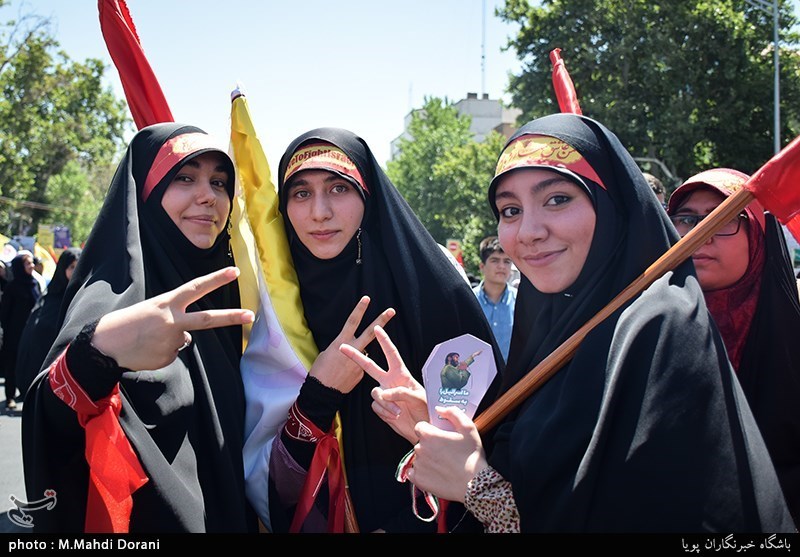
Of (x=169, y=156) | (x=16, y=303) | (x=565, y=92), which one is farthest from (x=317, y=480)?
(x=16, y=303)

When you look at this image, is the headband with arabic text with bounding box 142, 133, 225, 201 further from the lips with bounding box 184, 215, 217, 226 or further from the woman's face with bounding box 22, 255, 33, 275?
the woman's face with bounding box 22, 255, 33, 275

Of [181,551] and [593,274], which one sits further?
[181,551]

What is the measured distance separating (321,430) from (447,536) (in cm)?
62

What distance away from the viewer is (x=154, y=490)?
1.87 meters

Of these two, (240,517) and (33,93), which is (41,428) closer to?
(240,517)

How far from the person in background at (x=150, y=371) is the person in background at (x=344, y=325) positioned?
0.46 ft

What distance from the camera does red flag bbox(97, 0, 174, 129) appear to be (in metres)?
2.92

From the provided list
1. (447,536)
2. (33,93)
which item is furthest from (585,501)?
(33,93)

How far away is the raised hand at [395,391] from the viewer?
1928 mm

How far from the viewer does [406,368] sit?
2119mm

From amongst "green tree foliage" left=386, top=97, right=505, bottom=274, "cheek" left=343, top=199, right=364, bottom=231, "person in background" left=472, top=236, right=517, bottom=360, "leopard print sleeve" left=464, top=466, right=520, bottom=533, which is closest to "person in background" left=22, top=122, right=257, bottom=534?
"cheek" left=343, top=199, right=364, bottom=231

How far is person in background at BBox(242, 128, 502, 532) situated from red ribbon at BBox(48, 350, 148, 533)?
0.57 meters

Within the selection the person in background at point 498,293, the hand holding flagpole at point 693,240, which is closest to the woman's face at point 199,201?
the hand holding flagpole at point 693,240

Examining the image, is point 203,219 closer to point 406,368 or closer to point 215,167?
point 215,167
